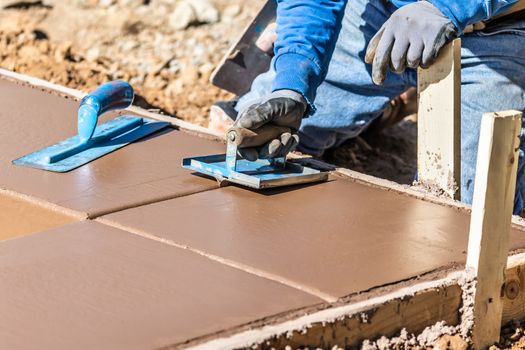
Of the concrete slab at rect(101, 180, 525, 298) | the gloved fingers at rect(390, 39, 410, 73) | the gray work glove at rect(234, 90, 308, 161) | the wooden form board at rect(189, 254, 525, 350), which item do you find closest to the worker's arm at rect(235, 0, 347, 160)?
the gray work glove at rect(234, 90, 308, 161)

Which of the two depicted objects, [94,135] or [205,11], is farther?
[205,11]

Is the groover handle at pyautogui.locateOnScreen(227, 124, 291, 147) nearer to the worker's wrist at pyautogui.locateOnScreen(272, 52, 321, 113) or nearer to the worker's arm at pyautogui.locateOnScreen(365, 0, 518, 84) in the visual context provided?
the worker's wrist at pyautogui.locateOnScreen(272, 52, 321, 113)

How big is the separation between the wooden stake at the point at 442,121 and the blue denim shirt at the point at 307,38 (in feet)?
0.86

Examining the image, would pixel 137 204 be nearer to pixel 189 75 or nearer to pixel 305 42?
pixel 305 42

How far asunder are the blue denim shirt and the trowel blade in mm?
546

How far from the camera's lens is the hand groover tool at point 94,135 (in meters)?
3.33

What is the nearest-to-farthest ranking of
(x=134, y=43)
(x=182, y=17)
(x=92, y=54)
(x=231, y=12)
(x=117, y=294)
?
(x=117, y=294)
(x=92, y=54)
(x=134, y=43)
(x=182, y=17)
(x=231, y=12)

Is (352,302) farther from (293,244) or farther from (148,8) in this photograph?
(148,8)

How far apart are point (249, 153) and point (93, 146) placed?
Answer: 63 centimetres

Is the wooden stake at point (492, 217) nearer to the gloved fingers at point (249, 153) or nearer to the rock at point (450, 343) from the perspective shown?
the rock at point (450, 343)

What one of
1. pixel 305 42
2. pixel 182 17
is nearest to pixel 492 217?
pixel 305 42

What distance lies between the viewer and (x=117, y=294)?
2.45 meters

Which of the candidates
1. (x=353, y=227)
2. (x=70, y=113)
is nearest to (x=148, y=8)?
(x=70, y=113)

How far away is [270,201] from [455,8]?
0.85 m
